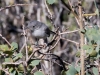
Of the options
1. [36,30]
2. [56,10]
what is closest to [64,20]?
[56,10]

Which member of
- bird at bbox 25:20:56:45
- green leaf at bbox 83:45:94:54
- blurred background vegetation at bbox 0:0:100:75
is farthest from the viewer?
blurred background vegetation at bbox 0:0:100:75

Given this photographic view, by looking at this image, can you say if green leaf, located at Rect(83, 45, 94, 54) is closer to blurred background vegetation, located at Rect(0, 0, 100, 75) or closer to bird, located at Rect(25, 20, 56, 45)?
bird, located at Rect(25, 20, 56, 45)

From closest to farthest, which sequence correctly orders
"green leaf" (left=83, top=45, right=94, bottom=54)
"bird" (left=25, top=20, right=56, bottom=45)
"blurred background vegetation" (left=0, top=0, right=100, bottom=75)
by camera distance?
"green leaf" (left=83, top=45, right=94, bottom=54) < "bird" (left=25, top=20, right=56, bottom=45) < "blurred background vegetation" (left=0, top=0, right=100, bottom=75)

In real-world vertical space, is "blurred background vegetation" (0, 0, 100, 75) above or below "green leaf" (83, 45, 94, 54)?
below

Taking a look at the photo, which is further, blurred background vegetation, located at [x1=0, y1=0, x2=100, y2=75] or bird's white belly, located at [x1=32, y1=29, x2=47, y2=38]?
blurred background vegetation, located at [x1=0, y1=0, x2=100, y2=75]

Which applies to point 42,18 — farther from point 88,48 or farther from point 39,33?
point 88,48

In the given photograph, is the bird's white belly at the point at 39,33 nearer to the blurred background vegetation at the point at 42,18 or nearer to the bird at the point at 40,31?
the bird at the point at 40,31

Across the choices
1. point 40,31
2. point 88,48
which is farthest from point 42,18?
point 88,48

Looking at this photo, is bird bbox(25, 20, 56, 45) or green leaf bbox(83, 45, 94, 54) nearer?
green leaf bbox(83, 45, 94, 54)

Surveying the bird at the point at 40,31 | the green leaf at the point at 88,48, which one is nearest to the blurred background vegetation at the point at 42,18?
the bird at the point at 40,31

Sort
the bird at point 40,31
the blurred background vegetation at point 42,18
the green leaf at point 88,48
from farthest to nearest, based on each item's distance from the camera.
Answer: the blurred background vegetation at point 42,18 < the bird at point 40,31 < the green leaf at point 88,48

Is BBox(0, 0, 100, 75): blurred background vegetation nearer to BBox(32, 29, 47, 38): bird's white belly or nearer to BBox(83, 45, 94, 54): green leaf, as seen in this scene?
BBox(32, 29, 47, 38): bird's white belly

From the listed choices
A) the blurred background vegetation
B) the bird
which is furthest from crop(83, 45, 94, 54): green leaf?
the blurred background vegetation

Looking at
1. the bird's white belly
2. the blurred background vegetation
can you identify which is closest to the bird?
the bird's white belly
